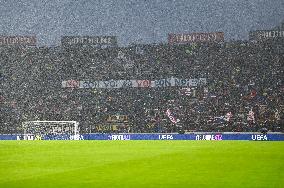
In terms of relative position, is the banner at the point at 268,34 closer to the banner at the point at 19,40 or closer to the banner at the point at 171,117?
the banner at the point at 171,117

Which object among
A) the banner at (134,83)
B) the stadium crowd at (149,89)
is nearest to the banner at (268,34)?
the stadium crowd at (149,89)

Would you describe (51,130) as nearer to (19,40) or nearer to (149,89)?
(149,89)

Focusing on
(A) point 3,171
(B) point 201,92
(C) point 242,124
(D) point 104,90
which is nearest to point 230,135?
(C) point 242,124

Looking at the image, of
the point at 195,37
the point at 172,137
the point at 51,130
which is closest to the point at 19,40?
the point at 195,37

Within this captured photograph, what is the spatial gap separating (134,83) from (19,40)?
1701 centimetres

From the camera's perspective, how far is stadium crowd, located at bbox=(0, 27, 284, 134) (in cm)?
4591

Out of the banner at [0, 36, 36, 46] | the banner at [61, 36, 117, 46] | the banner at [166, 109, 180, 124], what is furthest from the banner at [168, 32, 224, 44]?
the banner at [0, 36, 36, 46]

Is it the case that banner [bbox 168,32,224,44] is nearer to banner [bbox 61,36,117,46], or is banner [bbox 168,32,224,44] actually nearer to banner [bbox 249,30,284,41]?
banner [bbox 249,30,284,41]

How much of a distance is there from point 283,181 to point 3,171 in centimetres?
725

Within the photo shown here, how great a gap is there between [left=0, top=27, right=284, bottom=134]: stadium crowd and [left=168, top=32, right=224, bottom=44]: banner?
3.06m

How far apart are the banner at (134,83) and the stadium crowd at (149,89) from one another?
0.37 metres

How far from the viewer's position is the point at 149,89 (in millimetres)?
52250

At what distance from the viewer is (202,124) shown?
44.6m

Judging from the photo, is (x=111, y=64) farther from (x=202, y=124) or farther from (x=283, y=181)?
(x=283, y=181)
